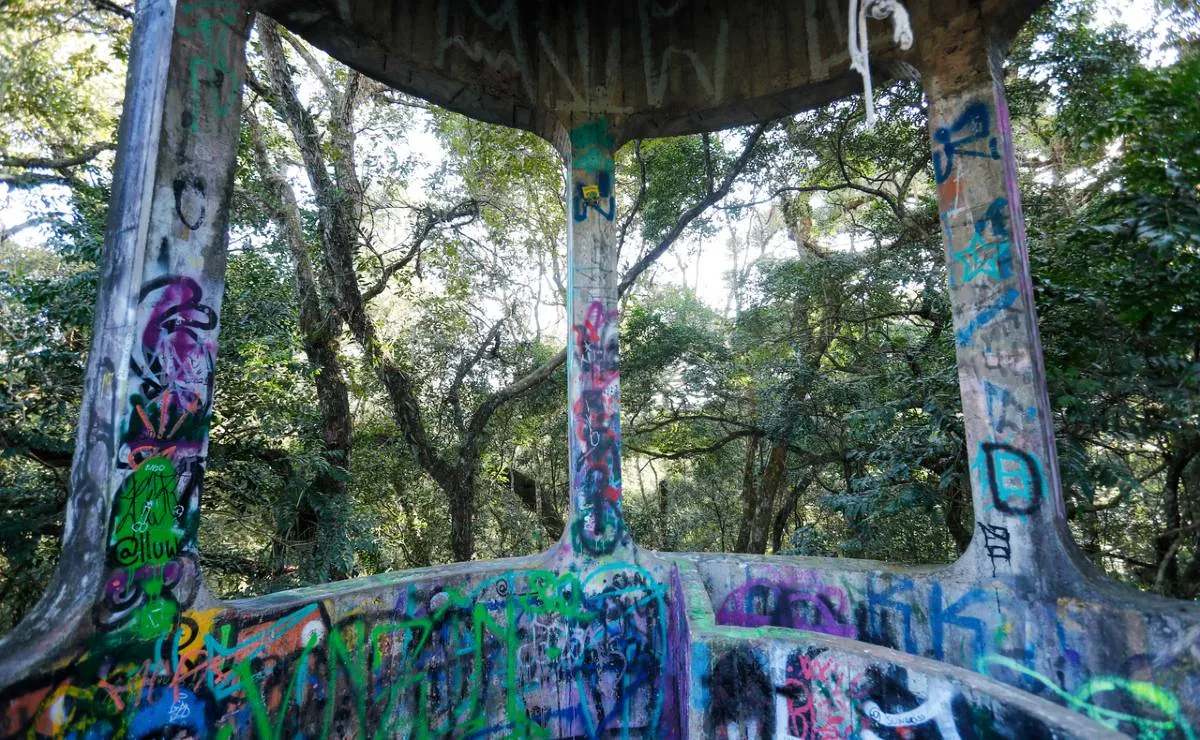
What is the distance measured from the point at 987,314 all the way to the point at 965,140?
155cm

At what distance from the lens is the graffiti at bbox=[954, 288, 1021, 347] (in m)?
4.63

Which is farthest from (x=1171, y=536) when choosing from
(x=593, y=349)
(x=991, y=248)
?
(x=593, y=349)

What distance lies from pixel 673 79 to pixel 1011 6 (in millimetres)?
3184

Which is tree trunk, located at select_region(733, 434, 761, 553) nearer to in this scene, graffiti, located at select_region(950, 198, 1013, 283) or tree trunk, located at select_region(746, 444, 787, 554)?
tree trunk, located at select_region(746, 444, 787, 554)

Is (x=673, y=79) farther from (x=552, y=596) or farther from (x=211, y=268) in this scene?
(x=552, y=596)

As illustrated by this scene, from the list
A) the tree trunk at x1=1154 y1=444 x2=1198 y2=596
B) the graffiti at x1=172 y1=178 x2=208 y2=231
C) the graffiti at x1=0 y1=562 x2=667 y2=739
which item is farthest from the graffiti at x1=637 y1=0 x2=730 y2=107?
the tree trunk at x1=1154 y1=444 x2=1198 y2=596

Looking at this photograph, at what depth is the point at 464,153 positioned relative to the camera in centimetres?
1059

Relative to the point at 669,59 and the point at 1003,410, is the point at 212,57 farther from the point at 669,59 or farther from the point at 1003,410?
the point at 1003,410

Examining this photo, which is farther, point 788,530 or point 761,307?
point 788,530

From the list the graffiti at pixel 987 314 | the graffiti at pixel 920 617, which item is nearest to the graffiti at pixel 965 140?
the graffiti at pixel 987 314

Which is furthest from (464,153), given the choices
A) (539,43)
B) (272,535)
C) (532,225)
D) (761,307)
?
(272,535)

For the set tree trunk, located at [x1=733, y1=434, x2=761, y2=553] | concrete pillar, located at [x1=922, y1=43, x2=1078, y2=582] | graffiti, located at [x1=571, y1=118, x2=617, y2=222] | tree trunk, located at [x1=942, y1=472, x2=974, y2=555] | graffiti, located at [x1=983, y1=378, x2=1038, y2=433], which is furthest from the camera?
tree trunk, located at [x1=733, y1=434, x2=761, y2=553]

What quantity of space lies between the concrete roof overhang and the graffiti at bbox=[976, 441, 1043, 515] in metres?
3.62

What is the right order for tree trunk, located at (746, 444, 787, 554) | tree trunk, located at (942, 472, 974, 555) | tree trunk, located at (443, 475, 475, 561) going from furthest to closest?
tree trunk, located at (746, 444, 787, 554)
tree trunk, located at (443, 475, 475, 561)
tree trunk, located at (942, 472, 974, 555)
